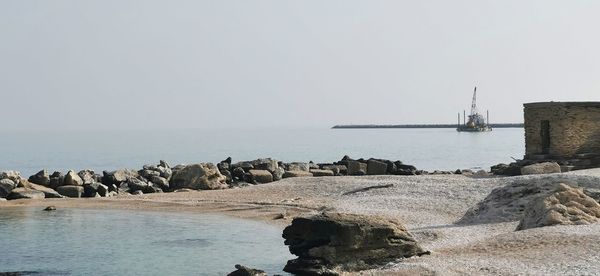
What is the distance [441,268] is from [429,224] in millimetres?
7521

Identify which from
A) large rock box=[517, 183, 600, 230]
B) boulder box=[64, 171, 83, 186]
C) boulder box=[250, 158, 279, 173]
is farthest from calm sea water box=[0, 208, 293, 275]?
boulder box=[250, 158, 279, 173]

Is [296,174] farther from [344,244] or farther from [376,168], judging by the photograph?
[344,244]

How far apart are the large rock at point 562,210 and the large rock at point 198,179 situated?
19526 mm

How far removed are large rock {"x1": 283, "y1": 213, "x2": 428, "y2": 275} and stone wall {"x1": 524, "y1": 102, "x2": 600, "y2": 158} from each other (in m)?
21.1

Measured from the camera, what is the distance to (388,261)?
1526 centimetres

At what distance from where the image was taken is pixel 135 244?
1966cm

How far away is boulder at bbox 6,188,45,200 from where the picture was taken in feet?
104

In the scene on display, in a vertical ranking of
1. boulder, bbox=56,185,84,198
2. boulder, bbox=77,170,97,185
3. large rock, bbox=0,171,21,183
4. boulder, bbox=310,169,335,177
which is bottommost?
boulder, bbox=56,185,84,198

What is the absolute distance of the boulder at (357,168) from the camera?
132ft

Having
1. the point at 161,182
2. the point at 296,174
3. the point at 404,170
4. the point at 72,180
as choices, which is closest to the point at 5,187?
the point at 72,180

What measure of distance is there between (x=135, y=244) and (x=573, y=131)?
911 inches

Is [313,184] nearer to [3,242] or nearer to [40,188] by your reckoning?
[40,188]

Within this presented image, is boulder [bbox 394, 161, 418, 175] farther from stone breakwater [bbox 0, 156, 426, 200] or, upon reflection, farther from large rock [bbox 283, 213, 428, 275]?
large rock [bbox 283, 213, 428, 275]

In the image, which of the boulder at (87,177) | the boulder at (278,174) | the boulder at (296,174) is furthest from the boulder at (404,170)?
the boulder at (87,177)
